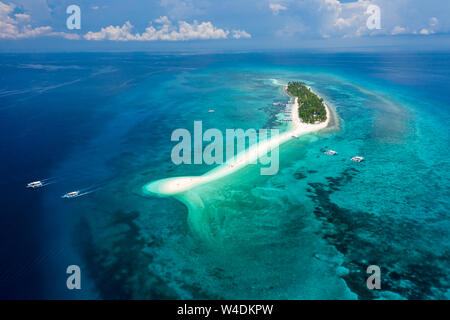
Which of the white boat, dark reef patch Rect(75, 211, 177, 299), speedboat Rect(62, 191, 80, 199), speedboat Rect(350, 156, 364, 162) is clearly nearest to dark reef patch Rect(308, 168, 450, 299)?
speedboat Rect(350, 156, 364, 162)

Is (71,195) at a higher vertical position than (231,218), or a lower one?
higher

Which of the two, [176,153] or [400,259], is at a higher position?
[176,153]

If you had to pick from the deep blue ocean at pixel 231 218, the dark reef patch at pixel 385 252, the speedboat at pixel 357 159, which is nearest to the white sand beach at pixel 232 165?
the deep blue ocean at pixel 231 218

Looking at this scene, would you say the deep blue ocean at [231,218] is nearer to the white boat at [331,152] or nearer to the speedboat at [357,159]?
the speedboat at [357,159]

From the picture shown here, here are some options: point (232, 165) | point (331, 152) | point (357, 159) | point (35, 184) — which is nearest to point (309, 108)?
point (331, 152)

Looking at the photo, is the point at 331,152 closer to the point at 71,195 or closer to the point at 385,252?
the point at 385,252
